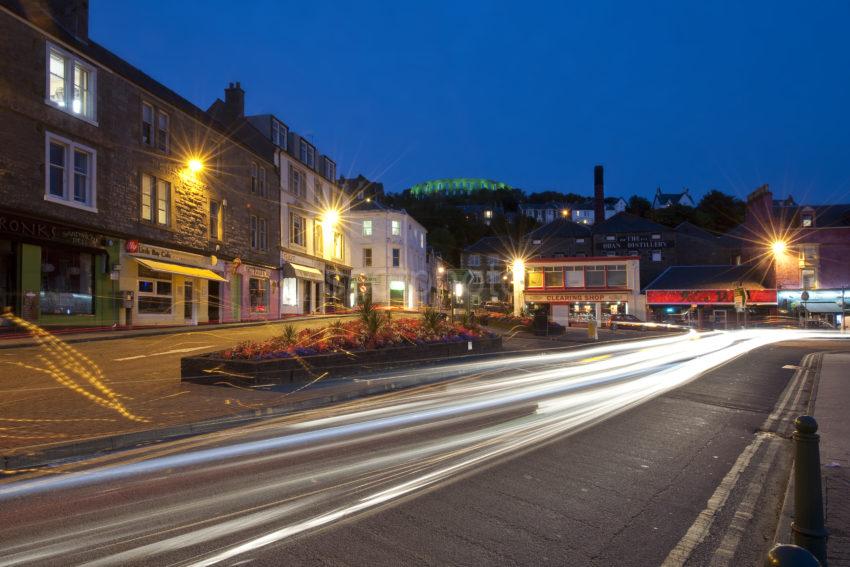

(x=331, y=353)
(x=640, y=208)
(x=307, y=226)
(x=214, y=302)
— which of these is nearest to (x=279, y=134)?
(x=307, y=226)

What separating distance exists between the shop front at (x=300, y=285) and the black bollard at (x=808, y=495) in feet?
129

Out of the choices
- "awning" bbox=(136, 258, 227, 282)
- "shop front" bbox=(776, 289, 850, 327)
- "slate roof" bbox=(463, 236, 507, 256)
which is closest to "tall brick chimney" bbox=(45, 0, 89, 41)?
"awning" bbox=(136, 258, 227, 282)

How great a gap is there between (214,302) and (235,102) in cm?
1750

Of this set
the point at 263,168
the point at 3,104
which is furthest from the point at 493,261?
the point at 3,104

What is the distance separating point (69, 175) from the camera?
2328 centimetres

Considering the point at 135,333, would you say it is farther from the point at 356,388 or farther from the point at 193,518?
the point at 193,518

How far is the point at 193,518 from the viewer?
17.2 ft

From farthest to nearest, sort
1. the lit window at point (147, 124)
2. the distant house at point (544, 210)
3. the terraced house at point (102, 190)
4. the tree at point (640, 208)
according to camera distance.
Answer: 1. the distant house at point (544, 210)
2. the tree at point (640, 208)
3. the lit window at point (147, 124)
4. the terraced house at point (102, 190)

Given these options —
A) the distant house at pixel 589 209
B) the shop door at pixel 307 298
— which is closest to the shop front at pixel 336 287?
the shop door at pixel 307 298

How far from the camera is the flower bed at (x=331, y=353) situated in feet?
44.1

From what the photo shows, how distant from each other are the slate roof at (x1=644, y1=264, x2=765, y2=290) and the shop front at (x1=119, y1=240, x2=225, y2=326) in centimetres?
4509

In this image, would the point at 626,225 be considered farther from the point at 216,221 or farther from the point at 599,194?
the point at 216,221

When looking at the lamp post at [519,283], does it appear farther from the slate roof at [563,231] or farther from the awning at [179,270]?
the awning at [179,270]

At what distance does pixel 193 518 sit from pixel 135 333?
770 inches
